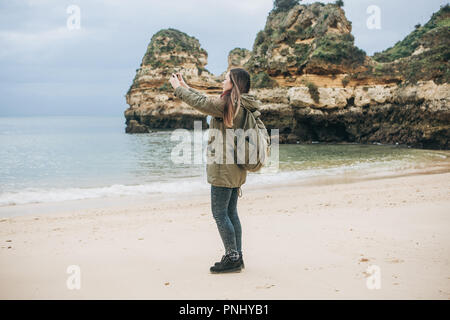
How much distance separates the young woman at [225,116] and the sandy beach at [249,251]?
2.05 feet

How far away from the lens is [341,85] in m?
29.0

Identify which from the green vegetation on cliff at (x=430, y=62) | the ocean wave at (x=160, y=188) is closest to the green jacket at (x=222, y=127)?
the ocean wave at (x=160, y=188)

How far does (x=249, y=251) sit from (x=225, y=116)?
185 centimetres

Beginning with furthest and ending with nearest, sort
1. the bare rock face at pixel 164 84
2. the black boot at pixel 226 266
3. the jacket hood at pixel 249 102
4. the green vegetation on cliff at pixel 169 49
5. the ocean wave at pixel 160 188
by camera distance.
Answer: the green vegetation on cliff at pixel 169 49 < the bare rock face at pixel 164 84 < the ocean wave at pixel 160 188 < the black boot at pixel 226 266 < the jacket hood at pixel 249 102

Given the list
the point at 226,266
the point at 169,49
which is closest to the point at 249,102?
the point at 226,266

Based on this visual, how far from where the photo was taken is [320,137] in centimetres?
3150

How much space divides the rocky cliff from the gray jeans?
949 inches

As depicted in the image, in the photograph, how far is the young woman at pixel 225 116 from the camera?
281 cm

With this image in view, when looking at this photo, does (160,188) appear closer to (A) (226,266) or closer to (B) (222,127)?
(A) (226,266)

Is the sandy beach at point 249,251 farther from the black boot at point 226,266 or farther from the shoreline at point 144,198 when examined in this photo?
the shoreline at point 144,198

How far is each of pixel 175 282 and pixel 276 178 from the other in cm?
942

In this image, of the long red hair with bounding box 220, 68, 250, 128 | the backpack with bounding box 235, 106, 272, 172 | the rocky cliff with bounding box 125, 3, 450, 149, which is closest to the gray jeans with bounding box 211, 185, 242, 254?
the backpack with bounding box 235, 106, 272, 172
